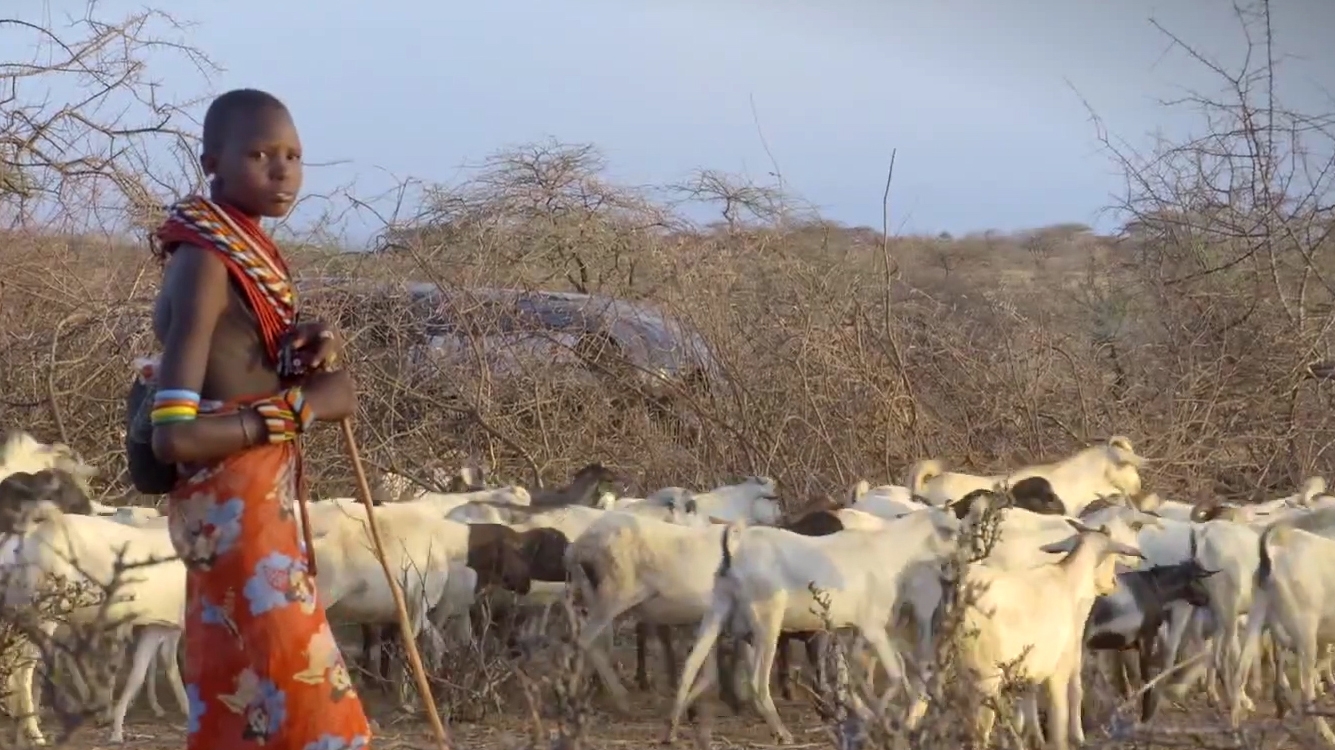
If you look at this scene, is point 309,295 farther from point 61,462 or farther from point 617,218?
point 617,218

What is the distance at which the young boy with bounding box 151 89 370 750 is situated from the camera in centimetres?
306

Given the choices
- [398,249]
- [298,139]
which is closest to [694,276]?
[398,249]

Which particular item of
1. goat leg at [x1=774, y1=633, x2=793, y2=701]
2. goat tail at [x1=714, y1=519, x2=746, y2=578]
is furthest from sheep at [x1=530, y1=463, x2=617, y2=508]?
goat tail at [x1=714, y1=519, x2=746, y2=578]

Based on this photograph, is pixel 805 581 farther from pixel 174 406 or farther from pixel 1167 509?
pixel 174 406

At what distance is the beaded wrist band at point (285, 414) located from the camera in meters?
3.07

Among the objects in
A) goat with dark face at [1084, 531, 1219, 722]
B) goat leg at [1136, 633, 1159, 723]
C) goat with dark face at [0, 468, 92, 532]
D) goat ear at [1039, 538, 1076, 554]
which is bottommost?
goat leg at [1136, 633, 1159, 723]

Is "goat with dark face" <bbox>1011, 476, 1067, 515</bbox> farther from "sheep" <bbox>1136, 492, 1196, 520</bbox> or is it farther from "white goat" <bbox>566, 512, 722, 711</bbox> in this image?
"white goat" <bbox>566, 512, 722, 711</bbox>

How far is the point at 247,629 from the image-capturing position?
10.1 ft

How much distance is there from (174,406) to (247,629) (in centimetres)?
42

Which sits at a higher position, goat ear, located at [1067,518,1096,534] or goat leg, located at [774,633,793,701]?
goat ear, located at [1067,518,1096,534]

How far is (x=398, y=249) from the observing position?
13.3m

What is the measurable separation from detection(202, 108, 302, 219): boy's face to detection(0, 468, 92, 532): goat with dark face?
5419 mm

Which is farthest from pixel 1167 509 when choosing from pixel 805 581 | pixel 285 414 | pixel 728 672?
pixel 285 414

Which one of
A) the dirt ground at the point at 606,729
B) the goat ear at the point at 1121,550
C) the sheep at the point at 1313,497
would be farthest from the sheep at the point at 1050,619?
the sheep at the point at 1313,497
